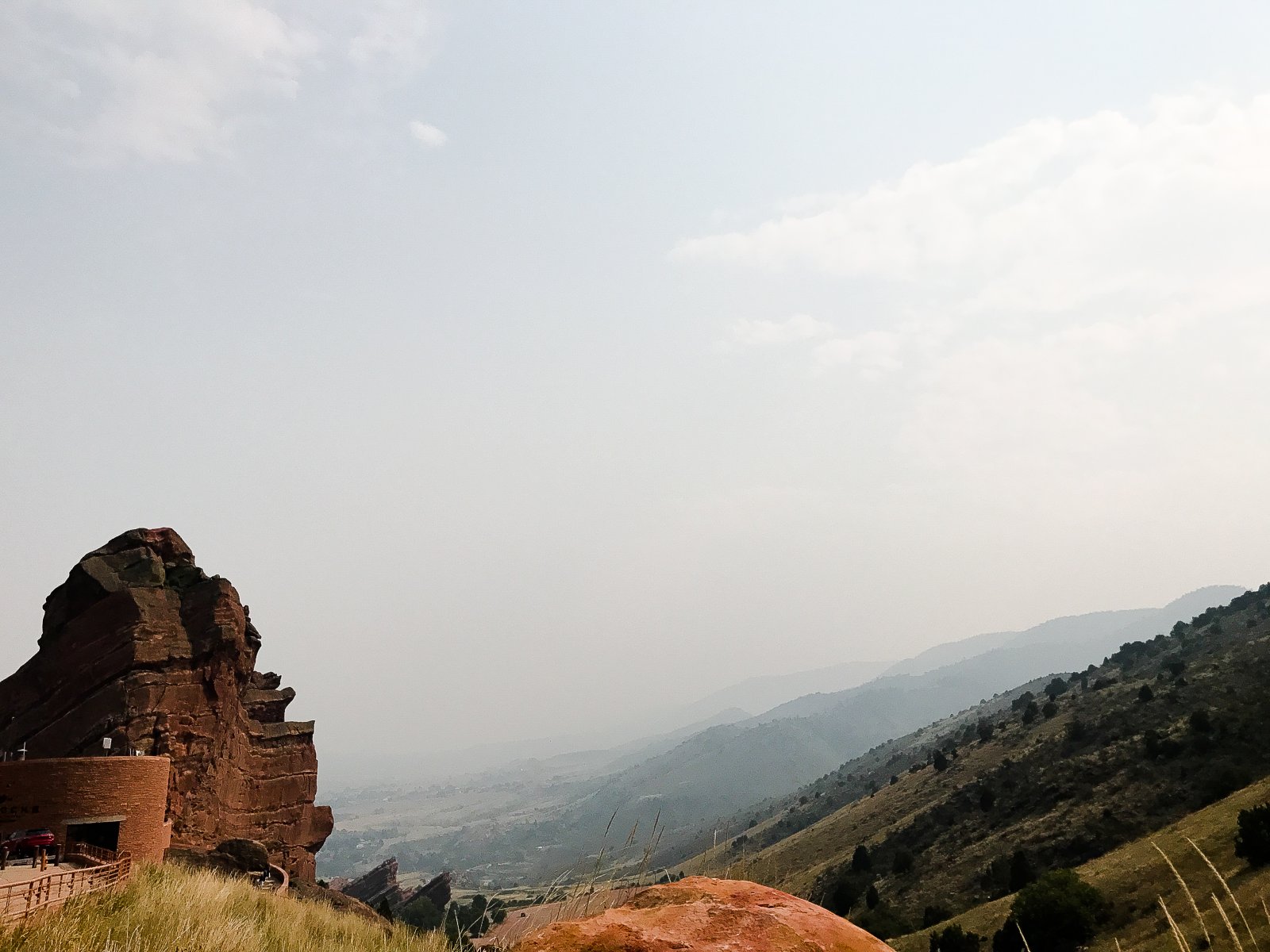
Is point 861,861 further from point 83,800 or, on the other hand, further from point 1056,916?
point 83,800

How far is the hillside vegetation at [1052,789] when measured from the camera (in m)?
47.9

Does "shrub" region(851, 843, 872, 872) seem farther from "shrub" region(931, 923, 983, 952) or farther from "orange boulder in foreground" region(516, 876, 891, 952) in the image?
"orange boulder in foreground" region(516, 876, 891, 952)

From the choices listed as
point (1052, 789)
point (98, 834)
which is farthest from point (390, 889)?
point (1052, 789)

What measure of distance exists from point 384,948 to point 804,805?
120764 millimetres

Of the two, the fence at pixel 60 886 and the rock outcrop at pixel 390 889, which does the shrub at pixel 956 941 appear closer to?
the fence at pixel 60 886

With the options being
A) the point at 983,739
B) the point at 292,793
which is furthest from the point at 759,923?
the point at 983,739

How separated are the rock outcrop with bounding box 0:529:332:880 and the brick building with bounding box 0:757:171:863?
19.0ft

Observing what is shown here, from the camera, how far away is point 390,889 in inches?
3600

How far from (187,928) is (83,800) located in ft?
85.7

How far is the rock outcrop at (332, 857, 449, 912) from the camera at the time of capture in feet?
297

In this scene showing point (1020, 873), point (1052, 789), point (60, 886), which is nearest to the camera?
point (60, 886)

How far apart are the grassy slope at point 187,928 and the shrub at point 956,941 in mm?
30617

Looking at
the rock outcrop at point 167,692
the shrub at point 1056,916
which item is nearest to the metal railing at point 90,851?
the rock outcrop at point 167,692

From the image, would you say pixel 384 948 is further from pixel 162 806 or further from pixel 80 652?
pixel 80 652
